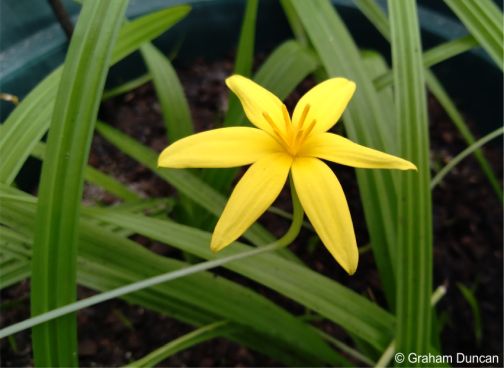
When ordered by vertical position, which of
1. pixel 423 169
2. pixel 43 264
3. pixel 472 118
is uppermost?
pixel 472 118

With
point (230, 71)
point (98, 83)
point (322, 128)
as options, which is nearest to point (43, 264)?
point (98, 83)

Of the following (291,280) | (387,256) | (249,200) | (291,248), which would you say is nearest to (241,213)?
(249,200)

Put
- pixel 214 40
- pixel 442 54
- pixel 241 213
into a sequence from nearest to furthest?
pixel 241 213
pixel 442 54
pixel 214 40

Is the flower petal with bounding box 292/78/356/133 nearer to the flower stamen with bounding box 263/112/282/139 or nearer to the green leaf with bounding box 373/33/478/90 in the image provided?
the flower stamen with bounding box 263/112/282/139

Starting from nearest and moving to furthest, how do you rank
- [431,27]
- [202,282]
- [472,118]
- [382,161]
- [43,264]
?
[382,161], [43,264], [202,282], [431,27], [472,118]

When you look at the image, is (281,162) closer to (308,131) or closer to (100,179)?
(308,131)

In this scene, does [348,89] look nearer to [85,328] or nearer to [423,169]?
[423,169]

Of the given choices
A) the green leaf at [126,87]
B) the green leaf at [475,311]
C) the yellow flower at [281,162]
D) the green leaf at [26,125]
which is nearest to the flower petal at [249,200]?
the yellow flower at [281,162]

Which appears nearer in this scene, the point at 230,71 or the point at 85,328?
the point at 85,328
